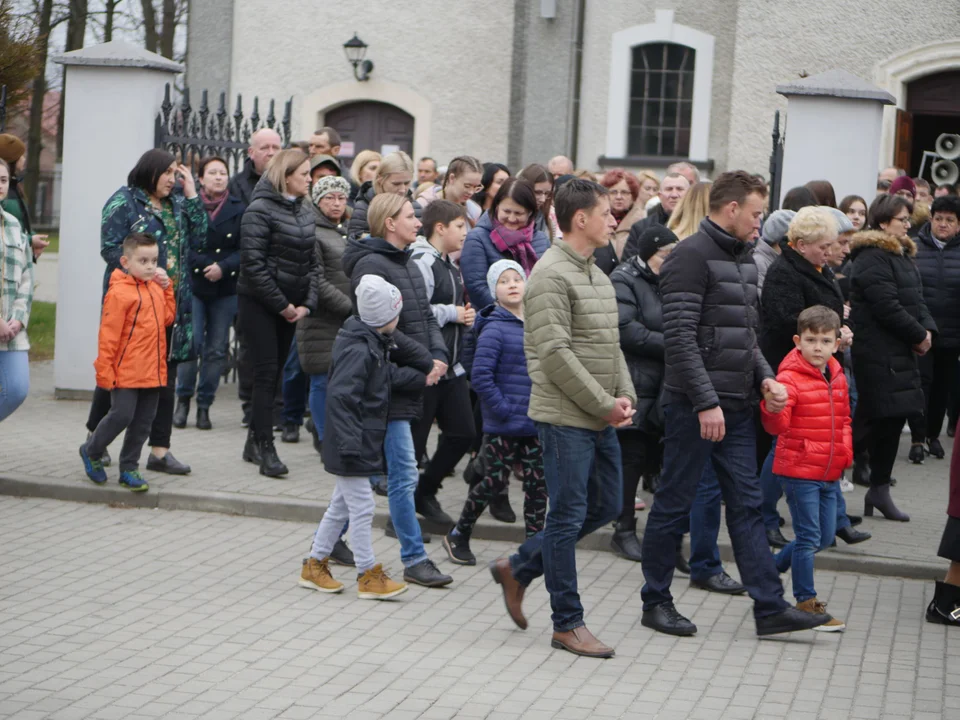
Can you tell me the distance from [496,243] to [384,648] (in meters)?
3.17

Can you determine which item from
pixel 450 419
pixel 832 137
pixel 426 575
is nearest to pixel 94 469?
pixel 450 419

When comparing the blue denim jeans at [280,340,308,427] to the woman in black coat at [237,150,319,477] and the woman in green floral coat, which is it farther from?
the woman in green floral coat

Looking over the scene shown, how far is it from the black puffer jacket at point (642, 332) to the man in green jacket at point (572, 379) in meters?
1.52

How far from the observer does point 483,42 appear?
21625 mm

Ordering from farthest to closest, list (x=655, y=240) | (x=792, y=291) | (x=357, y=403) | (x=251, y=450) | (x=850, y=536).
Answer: (x=251, y=450) < (x=850, y=536) < (x=792, y=291) < (x=655, y=240) < (x=357, y=403)

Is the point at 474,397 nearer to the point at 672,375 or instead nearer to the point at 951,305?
the point at 672,375

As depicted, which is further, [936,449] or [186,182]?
[936,449]

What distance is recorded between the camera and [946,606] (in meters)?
7.15

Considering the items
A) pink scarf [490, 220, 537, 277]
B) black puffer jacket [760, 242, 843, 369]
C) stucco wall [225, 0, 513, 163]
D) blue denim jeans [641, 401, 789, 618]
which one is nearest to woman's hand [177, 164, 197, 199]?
pink scarf [490, 220, 537, 277]

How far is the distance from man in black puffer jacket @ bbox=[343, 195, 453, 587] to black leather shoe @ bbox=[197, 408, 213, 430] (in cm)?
375

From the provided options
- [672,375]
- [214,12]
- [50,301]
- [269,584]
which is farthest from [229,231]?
[214,12]

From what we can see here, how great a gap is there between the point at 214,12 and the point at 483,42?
4.02 m

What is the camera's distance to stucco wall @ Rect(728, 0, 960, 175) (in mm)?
18266

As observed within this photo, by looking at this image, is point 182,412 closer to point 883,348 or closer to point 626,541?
point 626,541
